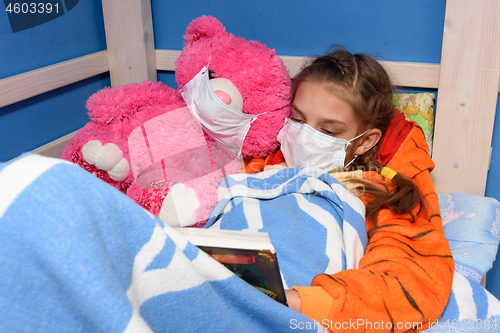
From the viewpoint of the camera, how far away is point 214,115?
82 cm

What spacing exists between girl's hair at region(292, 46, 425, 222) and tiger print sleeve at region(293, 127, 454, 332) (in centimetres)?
4

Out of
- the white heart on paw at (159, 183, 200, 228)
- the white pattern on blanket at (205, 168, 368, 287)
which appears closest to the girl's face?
the white pattern on blanket at (205, 168, 368, 287)

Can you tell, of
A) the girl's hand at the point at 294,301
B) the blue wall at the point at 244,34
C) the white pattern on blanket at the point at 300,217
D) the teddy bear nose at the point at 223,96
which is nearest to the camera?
the girl's hand at the point at 294,301

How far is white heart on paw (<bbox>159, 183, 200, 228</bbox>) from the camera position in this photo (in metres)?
0.76

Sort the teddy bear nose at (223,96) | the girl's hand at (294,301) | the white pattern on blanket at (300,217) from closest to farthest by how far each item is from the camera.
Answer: the girl's hand at (294,301)
the white pattern on blanket at (300,217)
the teddy bear nose at (223,96)

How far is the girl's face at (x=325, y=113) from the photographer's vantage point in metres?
0.86

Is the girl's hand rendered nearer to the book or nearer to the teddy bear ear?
the book

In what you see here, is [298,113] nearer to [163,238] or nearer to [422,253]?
[422,253]

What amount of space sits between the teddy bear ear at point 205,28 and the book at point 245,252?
558mm

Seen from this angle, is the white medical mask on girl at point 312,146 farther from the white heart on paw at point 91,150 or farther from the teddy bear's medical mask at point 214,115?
the white heart on paw at point 91,150

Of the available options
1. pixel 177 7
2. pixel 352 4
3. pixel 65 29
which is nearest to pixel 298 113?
pixel 352 4

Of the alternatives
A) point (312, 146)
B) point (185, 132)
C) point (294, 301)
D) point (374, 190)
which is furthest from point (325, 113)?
point (294, 301)

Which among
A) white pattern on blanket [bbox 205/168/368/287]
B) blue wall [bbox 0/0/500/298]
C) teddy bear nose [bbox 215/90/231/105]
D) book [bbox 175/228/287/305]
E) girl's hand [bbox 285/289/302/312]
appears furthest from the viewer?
blue wall [bbox 0/0/500/298]

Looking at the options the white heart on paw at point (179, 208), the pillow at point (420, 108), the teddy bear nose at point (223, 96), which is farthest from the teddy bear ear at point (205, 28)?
the pillow at point (420, 108)
